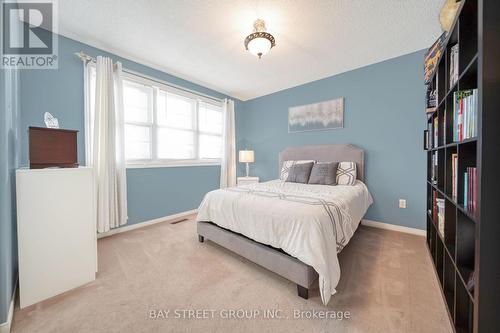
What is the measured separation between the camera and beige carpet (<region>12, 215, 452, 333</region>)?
3.90 feet

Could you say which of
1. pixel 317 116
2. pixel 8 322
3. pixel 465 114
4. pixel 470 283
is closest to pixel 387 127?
pixel 317 116

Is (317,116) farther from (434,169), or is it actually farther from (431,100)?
(434,169)

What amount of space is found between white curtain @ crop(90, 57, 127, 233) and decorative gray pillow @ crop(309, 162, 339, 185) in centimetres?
277

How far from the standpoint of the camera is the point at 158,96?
310 cm

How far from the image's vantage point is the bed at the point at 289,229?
134 cm

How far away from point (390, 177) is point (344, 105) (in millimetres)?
1361

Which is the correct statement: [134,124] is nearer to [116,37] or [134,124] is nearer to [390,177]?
[116,37]

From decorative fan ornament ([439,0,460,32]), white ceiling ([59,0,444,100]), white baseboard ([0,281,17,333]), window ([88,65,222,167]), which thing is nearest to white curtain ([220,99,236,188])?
window ([88,65,222,167])

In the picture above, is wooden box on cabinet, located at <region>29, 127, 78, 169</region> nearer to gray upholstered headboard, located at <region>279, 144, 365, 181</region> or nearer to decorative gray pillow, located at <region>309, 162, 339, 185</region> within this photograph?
decorative gray pillow, located at <region>309, 162, 339, 185</region>

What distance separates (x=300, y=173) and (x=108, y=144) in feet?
9.15

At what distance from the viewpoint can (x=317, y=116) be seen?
3.48 m

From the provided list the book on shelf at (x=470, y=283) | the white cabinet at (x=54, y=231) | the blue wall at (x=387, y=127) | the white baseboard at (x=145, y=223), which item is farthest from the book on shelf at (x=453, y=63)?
the white baseboard at (x=145, y=223)

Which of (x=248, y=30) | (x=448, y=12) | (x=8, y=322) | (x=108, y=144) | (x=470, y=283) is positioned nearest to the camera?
(x=470, y=283)

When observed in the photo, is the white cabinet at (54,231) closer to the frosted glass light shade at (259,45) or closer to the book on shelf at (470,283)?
the frosted glass light shade at (259,45)
